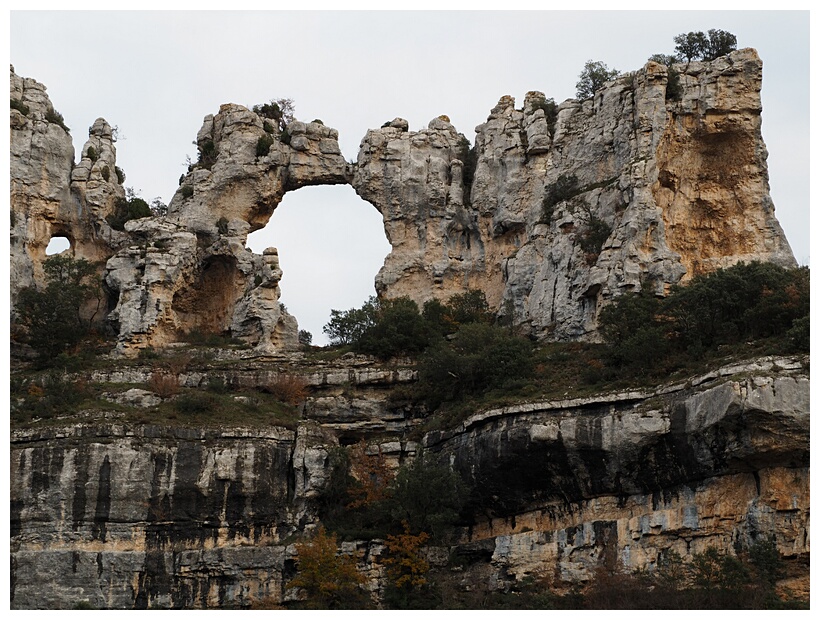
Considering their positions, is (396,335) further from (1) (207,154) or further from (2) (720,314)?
(1) (207,154)

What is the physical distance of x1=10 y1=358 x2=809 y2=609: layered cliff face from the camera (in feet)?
142

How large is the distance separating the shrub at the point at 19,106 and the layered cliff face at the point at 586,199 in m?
15.4

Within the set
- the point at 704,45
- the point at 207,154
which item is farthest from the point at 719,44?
the point at 207,154

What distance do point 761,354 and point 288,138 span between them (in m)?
29.1

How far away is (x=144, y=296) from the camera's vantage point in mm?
60531

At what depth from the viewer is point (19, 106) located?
213ft

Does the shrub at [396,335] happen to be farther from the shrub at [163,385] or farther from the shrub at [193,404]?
the shrub at [193,404]

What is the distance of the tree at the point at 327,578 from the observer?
46000 millimetres

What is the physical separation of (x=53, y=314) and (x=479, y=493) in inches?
811

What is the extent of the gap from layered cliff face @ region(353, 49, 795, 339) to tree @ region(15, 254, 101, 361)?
13714mm

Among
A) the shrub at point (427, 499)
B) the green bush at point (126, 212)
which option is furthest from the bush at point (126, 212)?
the shrub at point (427, 499)

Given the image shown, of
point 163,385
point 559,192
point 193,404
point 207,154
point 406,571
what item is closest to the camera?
point 406,571

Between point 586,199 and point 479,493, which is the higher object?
point 586,199

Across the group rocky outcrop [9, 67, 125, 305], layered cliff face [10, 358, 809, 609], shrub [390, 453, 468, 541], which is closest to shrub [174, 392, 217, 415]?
layered cliff face [10, 358, 809, 609]
